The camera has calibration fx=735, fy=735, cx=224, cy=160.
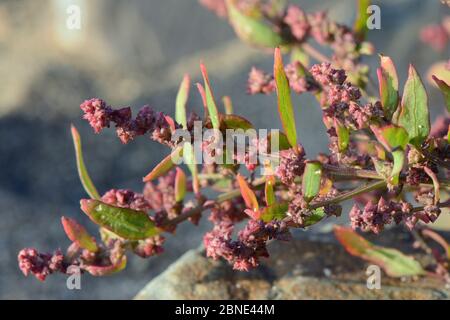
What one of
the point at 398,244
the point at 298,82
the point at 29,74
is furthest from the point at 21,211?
the point at 298,82

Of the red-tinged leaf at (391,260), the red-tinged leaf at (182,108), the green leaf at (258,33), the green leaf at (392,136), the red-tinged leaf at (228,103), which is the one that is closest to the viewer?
the green leaf at (392,136)

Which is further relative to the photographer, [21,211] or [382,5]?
[382,5]

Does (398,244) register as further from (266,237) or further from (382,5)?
(382,5)

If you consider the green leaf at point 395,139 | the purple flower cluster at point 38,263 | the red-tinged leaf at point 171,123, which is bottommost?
the purple flower cluster at point 38,263

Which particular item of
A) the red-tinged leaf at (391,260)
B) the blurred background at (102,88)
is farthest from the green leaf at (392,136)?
the blurred background at (102,88)

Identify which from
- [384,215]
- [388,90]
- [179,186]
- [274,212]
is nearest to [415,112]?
[388,90]

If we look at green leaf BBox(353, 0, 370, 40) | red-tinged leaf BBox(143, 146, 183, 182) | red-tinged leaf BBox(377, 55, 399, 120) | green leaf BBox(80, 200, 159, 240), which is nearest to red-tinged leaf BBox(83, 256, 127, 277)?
green leaf BBox(80, 200, 159, 240)

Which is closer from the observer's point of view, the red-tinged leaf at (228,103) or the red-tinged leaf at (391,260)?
the red-tinged leaf at (228,103)

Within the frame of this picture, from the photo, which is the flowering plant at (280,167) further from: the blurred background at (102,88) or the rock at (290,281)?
the blurred background at (102,88)
